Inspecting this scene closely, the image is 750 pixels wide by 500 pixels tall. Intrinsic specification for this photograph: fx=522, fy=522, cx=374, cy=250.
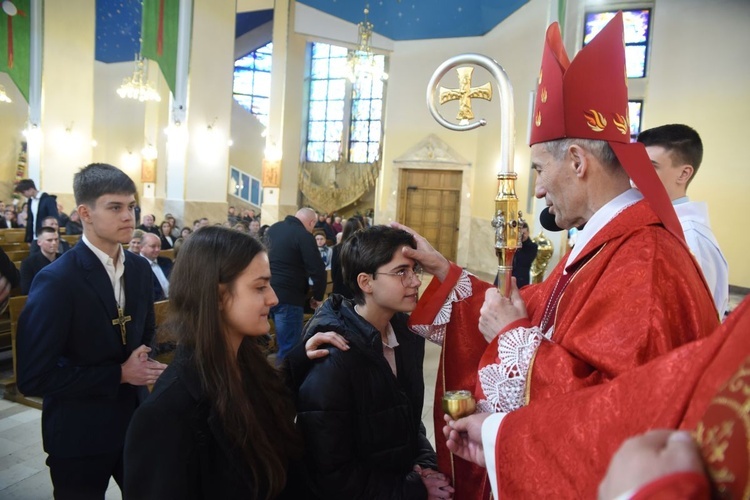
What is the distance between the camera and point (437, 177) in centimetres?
1616

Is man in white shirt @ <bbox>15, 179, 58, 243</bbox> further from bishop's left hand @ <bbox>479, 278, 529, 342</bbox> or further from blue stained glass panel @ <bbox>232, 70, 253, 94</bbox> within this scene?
blue stained glass panel @ <bbox>232, 70, 253, 94</bbox>

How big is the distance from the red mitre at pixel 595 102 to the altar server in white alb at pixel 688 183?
861mm

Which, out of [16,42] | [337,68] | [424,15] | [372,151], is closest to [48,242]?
[16,42]

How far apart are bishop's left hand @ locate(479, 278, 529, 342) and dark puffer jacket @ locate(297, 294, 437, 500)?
0.44 metres

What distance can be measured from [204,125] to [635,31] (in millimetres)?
9660

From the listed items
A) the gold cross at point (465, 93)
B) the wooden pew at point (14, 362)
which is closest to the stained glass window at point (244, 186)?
the wooden pew at point (14, 362)

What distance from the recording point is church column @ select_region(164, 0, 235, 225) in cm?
1198

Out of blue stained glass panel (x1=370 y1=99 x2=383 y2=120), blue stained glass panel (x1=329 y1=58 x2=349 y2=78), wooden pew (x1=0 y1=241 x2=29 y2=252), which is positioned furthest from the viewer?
blue stained glass panel (x1=329 y1=58 x2=349 y2=78)

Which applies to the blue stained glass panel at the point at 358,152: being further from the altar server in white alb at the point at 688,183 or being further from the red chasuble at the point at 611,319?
the red chasuble at the point at 611,319

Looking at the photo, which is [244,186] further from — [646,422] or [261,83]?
[646,422]

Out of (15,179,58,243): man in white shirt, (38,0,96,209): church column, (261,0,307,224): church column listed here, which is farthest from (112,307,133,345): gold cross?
(261,0,307,224): church column

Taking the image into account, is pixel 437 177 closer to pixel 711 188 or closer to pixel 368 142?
pixel 368 142

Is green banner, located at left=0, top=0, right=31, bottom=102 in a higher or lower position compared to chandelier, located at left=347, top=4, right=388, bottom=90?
lower

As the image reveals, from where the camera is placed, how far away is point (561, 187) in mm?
1367
